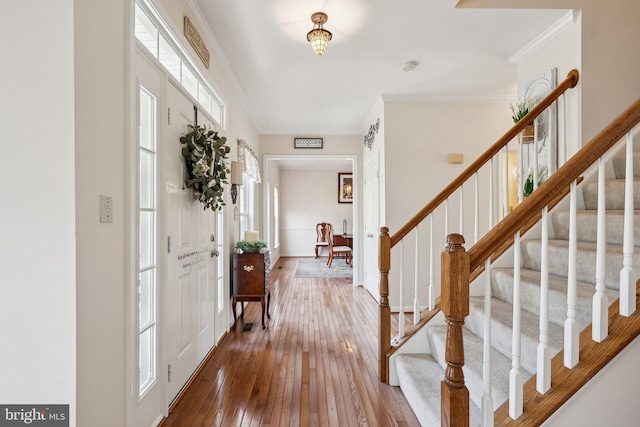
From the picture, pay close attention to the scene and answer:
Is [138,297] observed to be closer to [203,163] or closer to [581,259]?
[203,163]

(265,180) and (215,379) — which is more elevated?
(265,180)

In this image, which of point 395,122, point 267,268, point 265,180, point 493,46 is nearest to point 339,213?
point 265,180

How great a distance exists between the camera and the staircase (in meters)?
1.49

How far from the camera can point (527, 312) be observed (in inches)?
70.7

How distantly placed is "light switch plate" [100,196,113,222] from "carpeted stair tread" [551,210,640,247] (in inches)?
102

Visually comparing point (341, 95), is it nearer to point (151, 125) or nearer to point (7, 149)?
point (151, 125)

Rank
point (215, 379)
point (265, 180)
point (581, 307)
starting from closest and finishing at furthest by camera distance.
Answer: point (581, 307)
point (215, 379)
point (265, 180)

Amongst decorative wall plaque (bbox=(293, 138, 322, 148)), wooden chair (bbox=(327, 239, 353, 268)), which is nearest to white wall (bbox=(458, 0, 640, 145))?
decorative wall plaque (bbox=(293, 138, 322, 148))

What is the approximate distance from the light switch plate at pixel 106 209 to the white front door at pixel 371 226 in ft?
11.2

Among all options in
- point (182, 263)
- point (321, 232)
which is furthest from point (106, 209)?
point (321, 232)

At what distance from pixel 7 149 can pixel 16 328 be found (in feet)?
2.08

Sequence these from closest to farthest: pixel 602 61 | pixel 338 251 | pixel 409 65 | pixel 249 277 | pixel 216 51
A: pixel 602 61 → pixel 216 51 → pixel 409 65 → pixel 249 277 → pixel 338 251

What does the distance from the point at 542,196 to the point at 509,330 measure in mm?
813

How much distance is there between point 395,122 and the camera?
13.0ft
